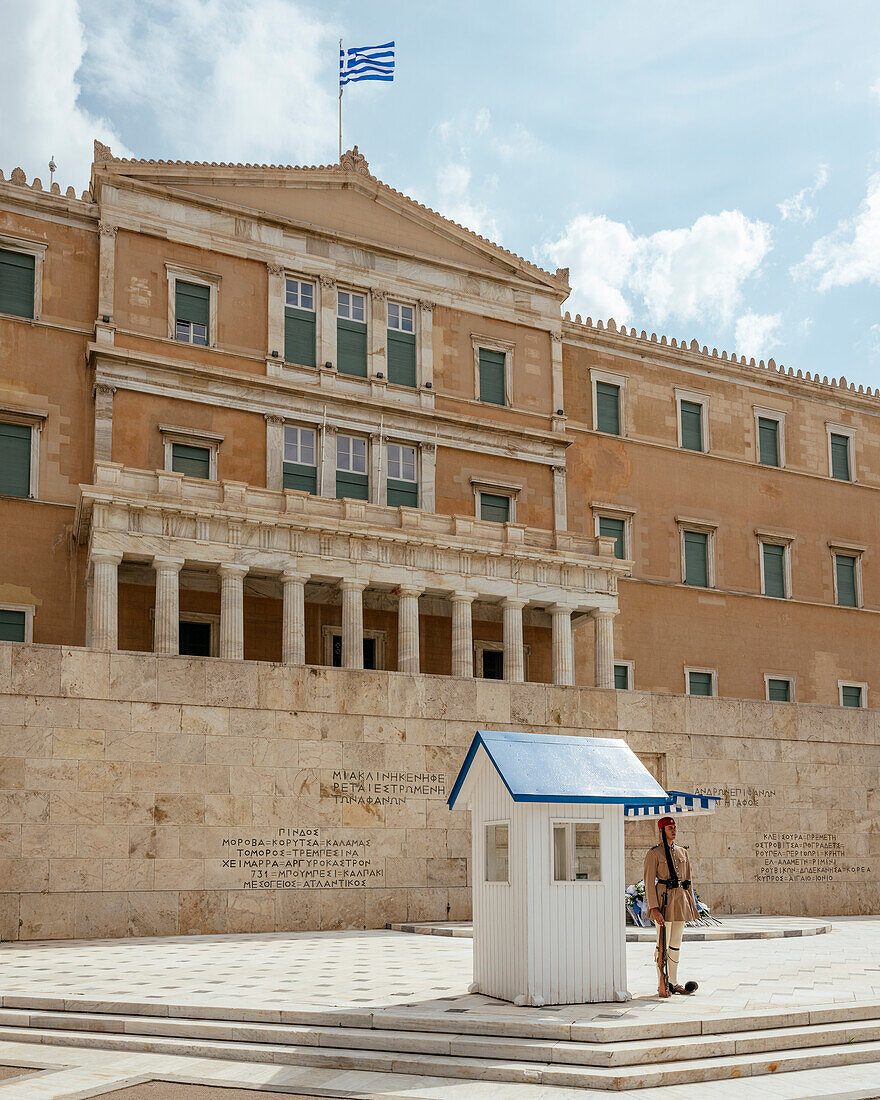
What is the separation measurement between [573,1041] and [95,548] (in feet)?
66.9

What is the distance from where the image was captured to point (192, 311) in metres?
35.4

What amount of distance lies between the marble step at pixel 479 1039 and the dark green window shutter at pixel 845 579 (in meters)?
35.4

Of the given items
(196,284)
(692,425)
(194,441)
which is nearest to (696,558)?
(692,425)

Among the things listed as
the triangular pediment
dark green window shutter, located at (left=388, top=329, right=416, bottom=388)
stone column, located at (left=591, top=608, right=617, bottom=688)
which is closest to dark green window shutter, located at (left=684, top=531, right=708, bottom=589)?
stone column, located at (left=591, top=608, right=617, bottom=688)

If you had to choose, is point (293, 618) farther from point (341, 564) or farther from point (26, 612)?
point (26, 612)

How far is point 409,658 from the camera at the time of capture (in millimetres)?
32844

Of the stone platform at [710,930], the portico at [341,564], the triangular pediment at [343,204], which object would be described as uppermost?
the triangular pediment at [343,204]

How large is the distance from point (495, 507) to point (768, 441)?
13.5 m

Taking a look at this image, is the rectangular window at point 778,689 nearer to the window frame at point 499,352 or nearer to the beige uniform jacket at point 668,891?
the window frame at point 499,352

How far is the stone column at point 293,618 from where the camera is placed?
102 ft

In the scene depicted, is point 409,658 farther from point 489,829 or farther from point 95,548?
point 489,829

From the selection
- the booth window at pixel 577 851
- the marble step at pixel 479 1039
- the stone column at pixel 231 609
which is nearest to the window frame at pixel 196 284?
the stone column at pixel 231 609

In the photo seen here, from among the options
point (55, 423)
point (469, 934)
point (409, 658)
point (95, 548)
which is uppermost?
point (55, 423)

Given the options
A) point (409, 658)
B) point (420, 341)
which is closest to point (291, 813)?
point (409, 658)
